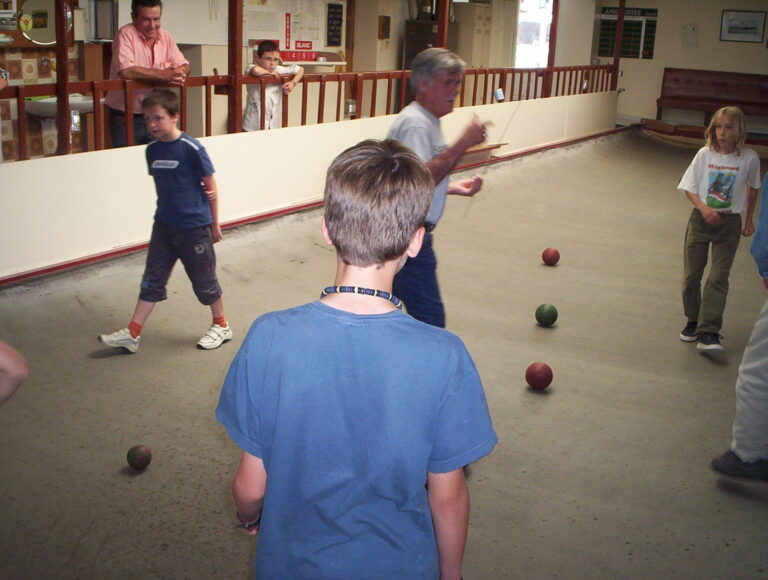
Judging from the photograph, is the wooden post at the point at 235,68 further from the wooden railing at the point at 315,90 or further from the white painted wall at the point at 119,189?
the white painted wall at the point at 119,189

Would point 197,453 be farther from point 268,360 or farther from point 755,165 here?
point 755,165

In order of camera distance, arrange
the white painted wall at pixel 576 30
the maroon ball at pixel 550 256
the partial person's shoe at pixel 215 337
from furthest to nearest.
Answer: the white painted wall at pixel 576 30
the maroon ball at pixel 550 256
the partial person's shoe at pixel 215 337

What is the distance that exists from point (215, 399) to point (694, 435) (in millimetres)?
2364

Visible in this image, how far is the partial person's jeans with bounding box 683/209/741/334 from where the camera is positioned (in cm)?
517

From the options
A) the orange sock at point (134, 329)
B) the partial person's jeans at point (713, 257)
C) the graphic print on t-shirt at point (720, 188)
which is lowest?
the orange sock at point (134, 329)

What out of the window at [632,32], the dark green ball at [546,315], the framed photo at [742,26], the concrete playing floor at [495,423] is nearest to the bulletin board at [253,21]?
the concrete playing floor at [495,423]

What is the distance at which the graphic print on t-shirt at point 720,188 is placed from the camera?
509 cm

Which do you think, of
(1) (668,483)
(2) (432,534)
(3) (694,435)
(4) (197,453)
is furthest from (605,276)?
(2) (432,534)

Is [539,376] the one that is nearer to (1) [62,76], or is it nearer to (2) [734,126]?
(2) [734,126]

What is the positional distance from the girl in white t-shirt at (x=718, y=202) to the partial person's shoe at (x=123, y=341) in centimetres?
336

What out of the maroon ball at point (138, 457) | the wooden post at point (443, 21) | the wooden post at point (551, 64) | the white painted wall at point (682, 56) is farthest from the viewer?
the white painted wall at point (682, 56)

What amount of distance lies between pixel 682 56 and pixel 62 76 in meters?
14.2

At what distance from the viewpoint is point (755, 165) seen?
16.7 feet

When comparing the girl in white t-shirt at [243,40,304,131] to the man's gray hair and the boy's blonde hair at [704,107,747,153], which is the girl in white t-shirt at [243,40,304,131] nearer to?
the boy's blonde hair at [704,107,747,153]
